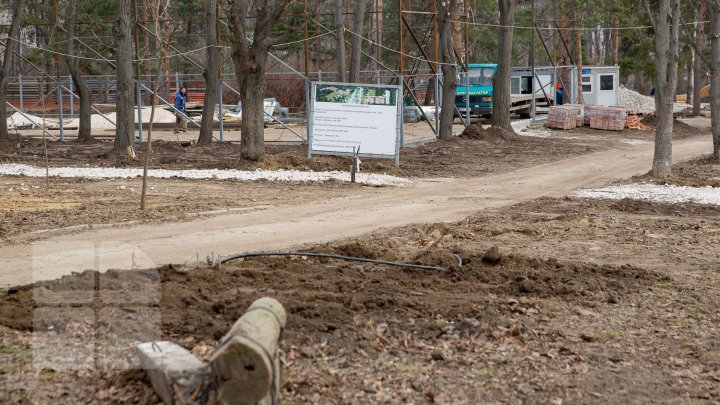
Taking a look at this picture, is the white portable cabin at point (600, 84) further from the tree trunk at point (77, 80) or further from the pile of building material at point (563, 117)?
the tree trunk at point (77, 80)

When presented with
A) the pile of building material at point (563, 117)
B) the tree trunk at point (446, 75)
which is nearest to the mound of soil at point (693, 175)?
the tree trunk at point (446, 75)

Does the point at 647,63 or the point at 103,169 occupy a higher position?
the point at 647,63

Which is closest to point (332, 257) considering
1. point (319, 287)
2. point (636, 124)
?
point (319, 287)

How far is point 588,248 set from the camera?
11.7 m

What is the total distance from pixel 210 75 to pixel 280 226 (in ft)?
49.8

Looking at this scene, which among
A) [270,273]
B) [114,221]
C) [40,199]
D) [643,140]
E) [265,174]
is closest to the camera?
[270,273]

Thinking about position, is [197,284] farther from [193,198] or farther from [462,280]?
[193,198]

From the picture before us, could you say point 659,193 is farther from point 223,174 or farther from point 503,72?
point 503,72

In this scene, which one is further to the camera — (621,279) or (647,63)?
(647,63)

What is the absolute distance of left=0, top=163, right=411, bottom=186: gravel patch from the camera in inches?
779

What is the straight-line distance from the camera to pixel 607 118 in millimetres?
37156

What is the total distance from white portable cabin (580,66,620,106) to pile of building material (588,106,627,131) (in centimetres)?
854

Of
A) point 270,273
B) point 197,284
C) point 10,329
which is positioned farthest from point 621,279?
point 10,329

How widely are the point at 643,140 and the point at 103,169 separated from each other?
797 inches
